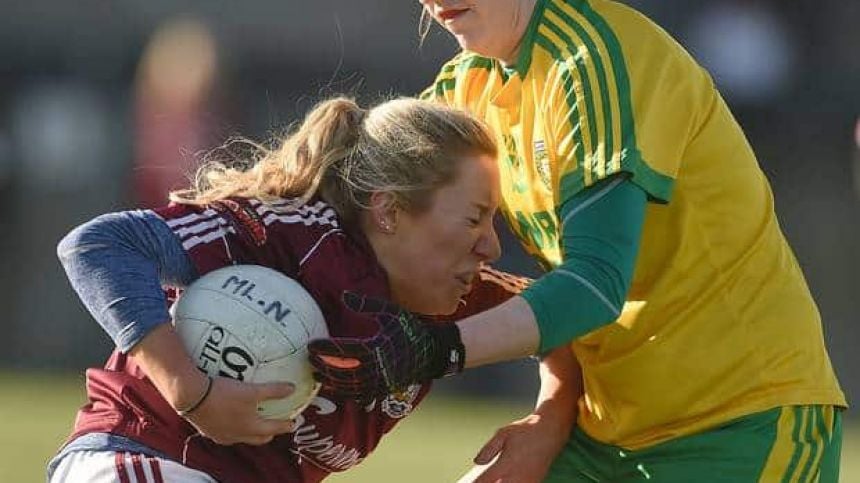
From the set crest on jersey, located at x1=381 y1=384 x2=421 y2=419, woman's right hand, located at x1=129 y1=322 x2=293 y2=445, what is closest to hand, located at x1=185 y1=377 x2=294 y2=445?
woman's right hand, located at x1=129 y1=322 x2=293 y2=445

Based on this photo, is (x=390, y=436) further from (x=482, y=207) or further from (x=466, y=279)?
(x=482, y=207)

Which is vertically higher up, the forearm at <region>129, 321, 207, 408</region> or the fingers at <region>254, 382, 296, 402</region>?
the forearm at <region>129, 321, 207, 408</region>

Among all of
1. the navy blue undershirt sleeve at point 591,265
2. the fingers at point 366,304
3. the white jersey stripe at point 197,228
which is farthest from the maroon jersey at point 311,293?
the navy blue undershirt sleeve at point 591,265

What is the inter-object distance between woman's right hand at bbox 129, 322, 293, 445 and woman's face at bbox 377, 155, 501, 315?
54 centimetres

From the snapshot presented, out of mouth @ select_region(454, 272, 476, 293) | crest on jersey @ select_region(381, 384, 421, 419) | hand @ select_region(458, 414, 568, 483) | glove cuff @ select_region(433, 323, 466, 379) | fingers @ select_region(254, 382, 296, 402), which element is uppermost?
glove cuff @ select_region(433, 323, 466, 379)

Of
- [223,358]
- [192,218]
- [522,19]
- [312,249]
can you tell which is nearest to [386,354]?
[223,358]

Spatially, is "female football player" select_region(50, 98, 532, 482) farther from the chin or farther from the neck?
the neck

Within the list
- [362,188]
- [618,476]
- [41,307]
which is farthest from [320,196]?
[41,307]

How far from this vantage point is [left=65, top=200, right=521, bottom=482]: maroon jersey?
416 cm

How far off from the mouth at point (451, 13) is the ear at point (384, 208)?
453mm

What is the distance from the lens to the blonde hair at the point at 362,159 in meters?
4.39

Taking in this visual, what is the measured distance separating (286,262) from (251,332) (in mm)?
269

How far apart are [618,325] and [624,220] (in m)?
0.51

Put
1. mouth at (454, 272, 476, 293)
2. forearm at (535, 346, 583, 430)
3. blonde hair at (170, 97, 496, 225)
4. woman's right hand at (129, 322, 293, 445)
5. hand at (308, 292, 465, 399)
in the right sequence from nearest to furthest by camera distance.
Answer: hand at (308, 292, 465, 399), woman's right hand at (129, 322, 293, 445), blonde hair at (170, 97, 496, 225), mouth at (454, 272, 476, 293), forearm at (535, 346, 583, 430)
